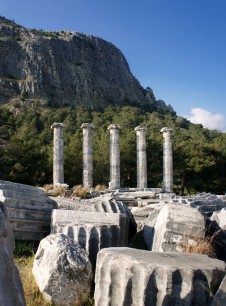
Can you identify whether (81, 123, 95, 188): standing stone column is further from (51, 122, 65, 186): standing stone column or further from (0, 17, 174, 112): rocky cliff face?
(0, 17, 174, 112): rocky cliff face

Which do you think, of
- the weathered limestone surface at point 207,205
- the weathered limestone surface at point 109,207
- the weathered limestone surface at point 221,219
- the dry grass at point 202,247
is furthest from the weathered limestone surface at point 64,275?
the weathered limestone surface at point 207,205

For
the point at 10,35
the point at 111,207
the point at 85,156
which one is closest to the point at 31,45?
the point at 10,35

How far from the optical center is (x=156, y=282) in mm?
4094

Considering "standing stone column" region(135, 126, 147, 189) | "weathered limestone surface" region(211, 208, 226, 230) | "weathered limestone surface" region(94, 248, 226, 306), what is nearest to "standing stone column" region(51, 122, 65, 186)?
"standing stone column" region(135, 126, 147, 189)

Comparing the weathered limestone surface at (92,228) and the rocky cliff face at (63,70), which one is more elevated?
the rocky cliff face at (63,70)

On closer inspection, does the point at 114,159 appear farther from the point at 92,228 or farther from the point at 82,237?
the point at 82,237

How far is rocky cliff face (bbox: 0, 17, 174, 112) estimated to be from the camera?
9694 cm

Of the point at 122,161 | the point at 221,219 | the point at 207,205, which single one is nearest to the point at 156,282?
the point at 221,219

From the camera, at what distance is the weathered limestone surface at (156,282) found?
4.05 m

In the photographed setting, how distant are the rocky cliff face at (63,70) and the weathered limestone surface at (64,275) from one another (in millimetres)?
80619

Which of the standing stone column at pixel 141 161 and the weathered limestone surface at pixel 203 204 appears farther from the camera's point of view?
the standing stone column at pixel 141 161

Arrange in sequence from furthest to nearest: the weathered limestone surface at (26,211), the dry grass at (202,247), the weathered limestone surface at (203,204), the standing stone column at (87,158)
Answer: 1. the standing stone column at (87,158)
2. the weathered limestone surface at (203,204)
3. the weathered limestone surface at (26,211)
4. the dry grass at (202,247)

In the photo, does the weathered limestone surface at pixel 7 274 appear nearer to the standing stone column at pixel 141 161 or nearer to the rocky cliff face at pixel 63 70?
the standing stone column at pixel 141 161

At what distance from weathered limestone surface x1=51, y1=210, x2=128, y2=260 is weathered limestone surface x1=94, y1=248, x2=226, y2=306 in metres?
2.05
